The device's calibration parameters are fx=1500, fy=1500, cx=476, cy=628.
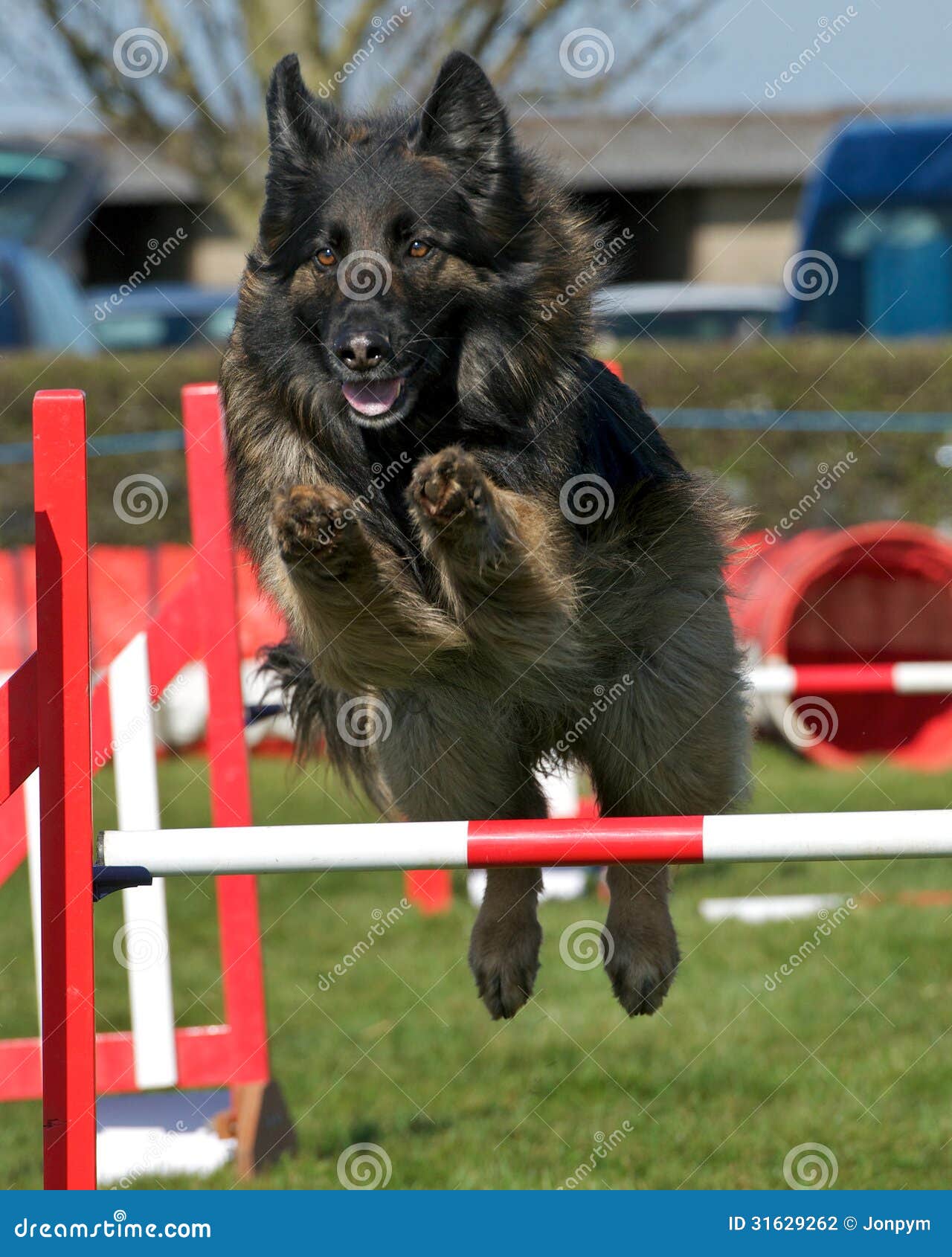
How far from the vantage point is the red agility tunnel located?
321 inches

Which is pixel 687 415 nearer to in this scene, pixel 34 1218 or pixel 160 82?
pixel 160 82

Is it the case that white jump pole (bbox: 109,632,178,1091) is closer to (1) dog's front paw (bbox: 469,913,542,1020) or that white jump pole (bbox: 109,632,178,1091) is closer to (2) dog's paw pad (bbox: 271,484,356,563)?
(1) dog's front paw (bbox: 469,913,542,1020)

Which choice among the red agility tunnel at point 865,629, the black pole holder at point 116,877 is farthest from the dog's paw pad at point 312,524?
the red agility tunnel at point 865,629

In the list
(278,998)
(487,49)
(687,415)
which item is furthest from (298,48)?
(278,998)

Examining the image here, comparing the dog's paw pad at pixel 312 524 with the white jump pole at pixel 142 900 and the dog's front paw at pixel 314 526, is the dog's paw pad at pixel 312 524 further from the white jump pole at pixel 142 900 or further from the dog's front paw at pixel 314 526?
the white jump pole at pixel 142 900

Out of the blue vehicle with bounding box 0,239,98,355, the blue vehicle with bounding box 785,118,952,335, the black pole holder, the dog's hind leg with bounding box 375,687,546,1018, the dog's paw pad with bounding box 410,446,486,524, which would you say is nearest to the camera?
the black pole holder

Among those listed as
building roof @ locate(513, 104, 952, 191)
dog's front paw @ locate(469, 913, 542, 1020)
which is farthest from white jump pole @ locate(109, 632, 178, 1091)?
building roof @ locate(513, 104, 952, 191)

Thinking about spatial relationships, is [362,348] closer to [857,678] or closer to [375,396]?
[375,396]

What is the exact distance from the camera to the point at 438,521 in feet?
9.18

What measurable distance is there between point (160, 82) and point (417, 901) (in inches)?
296

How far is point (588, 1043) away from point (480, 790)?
183 cm

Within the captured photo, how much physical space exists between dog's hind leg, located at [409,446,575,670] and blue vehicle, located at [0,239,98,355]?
9386mm

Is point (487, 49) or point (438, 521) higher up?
point (487, 49)

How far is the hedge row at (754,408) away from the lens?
35.6ft
